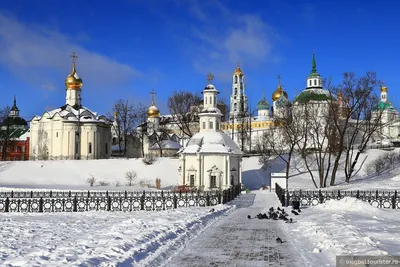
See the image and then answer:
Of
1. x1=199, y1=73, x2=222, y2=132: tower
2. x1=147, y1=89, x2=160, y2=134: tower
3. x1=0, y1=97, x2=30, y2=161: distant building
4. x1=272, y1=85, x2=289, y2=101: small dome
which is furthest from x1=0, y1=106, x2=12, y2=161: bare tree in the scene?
x1=272, y1=85, x2=289, y2=101: small dome

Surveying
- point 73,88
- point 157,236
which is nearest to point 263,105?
point 73,88

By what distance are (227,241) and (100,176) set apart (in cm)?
3974

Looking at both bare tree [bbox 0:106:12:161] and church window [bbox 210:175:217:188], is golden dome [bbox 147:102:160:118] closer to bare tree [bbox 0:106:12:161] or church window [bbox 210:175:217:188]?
bare tree [bbox 0:106:12:161]

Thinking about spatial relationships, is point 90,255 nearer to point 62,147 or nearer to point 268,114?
point 62,147

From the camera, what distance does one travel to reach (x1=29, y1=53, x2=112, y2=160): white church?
2267 inches

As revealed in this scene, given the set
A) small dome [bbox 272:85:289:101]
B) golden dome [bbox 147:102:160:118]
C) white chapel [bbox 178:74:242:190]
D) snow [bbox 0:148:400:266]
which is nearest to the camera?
snow [bbox 0:148:400:266]

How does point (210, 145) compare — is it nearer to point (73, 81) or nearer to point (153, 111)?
point (73, 81)

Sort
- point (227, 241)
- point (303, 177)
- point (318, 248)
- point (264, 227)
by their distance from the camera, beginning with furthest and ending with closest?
point (303, 177) < point (264, 227) < point (227, 241) < point (318, 248)

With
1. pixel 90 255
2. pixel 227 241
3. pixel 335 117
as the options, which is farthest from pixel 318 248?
pixel 335 117

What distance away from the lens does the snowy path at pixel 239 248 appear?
1007 centimetres

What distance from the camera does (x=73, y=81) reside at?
61781 mm

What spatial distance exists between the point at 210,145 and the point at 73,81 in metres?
30.4

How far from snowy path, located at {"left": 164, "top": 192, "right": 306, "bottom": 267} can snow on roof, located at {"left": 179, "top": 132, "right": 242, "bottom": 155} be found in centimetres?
2126

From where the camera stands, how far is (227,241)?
12.8 m
